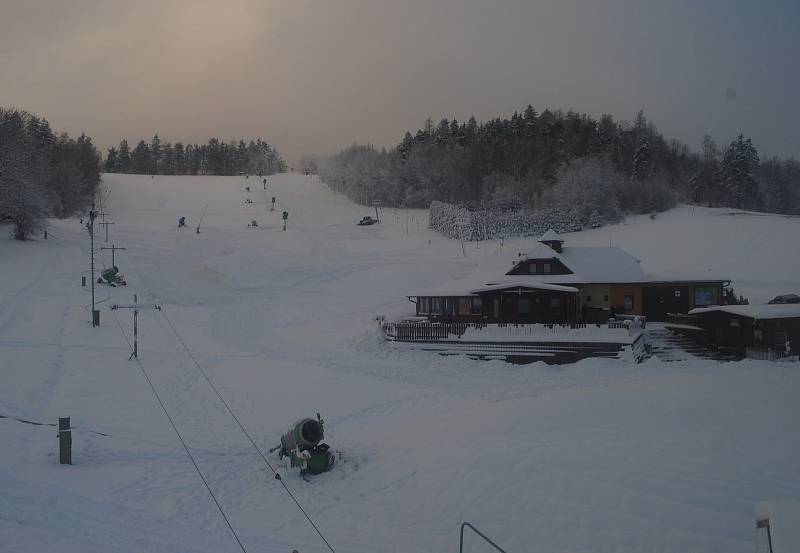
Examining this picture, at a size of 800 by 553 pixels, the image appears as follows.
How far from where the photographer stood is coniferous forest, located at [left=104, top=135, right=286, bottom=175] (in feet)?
477

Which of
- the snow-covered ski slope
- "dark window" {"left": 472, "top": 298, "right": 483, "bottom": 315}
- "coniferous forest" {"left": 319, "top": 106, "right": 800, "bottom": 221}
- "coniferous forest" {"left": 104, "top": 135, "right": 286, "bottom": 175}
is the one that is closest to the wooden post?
the snow-covered ski slope

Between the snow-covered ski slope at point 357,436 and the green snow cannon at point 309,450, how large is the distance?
1.36 feet

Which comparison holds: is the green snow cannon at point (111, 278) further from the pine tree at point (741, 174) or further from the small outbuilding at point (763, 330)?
the pine tree at point (741, 174)

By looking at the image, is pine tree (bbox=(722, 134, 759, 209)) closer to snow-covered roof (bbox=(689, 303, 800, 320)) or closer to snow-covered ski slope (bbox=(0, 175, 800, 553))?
snow-covered ski slope (bbox=(0, 175, 800, 553))

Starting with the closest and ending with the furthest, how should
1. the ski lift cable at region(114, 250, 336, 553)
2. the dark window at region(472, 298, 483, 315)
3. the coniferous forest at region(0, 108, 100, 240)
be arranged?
the ski lift cable at region(114, 250, 336, 553) < the dark window at region(472, 298, 483, 315) < the coniferous forest at region(0, 108, 100, 240)

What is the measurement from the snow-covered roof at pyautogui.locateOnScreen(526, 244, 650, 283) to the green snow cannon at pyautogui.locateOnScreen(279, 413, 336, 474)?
948 inches

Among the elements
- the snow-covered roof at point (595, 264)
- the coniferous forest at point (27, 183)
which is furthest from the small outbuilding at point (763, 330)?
the coniferous forest at point (27, 183)

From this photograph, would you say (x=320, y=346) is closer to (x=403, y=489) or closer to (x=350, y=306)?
(x=350, y=306)

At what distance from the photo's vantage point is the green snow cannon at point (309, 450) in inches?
583

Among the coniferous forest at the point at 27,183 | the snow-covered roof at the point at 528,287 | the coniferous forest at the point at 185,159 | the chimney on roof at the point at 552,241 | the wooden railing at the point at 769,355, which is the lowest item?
the wooden railing at the point at 769,355

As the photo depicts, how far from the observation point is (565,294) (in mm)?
34625

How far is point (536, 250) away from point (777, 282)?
21.1m

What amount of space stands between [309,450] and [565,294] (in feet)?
76.2

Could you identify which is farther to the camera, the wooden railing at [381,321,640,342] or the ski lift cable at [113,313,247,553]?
the wooden railing at [381,321,640,342]
